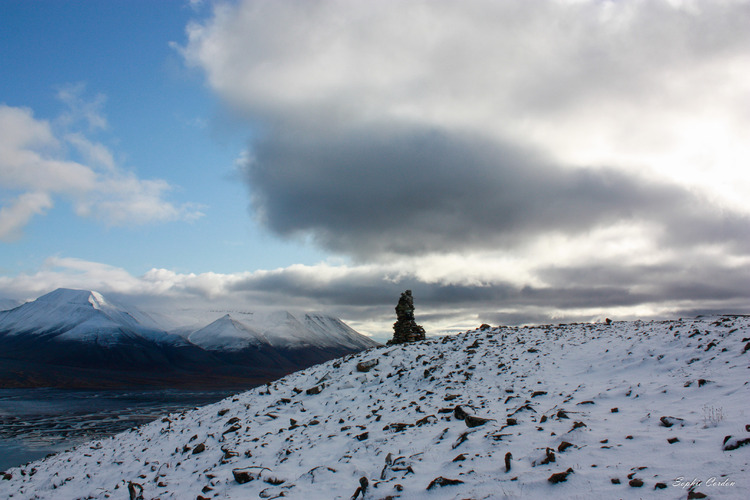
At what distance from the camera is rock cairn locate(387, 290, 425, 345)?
40.1m

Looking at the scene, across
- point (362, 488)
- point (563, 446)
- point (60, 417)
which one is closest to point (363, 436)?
point (362, 488)

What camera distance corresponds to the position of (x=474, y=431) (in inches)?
550

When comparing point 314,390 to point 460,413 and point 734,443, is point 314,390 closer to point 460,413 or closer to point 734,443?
point 460,413

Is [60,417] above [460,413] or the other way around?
the other way around

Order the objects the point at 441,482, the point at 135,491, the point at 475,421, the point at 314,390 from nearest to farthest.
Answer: the point at 441,482
the point at 475,421
the point at 135,491
the point at 314,390

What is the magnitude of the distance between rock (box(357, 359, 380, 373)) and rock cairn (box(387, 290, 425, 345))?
1131cm

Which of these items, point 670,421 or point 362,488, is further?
point 670,421

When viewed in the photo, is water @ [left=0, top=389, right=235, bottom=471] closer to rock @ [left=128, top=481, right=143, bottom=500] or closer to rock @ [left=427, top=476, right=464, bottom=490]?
rock @ [left=128, top=481, right=143, bottom=500]

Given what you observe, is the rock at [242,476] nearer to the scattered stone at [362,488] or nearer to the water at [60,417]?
the scattered stone at [362,488]

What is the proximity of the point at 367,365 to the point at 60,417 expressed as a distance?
115248mm

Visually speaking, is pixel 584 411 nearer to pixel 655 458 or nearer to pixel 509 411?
pixel 509 411

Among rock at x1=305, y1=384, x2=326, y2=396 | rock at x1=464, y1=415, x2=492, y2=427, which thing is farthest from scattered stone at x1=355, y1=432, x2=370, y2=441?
rock at x1=305, y1=384, x2=326, y2=396

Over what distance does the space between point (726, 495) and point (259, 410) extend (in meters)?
21.4

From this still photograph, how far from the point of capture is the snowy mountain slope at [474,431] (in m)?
9.55
